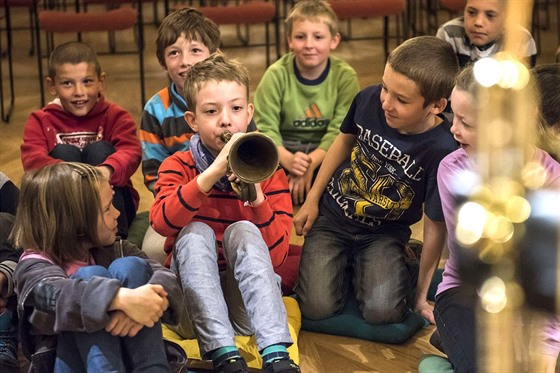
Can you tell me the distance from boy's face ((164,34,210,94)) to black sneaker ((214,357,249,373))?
1010 millimetres

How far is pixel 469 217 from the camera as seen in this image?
0.71m

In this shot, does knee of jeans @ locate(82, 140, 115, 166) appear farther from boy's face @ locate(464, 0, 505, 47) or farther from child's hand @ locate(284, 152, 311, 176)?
boy's face @ locate(464, 0, 505, 47)

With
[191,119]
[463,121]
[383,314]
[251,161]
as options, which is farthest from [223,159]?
[383,314]

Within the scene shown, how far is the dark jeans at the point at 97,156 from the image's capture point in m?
2.80

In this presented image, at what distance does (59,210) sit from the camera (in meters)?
2.06

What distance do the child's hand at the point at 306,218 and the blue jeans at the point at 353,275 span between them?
0.19 ft

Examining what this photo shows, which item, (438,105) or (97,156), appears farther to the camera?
(97,156)

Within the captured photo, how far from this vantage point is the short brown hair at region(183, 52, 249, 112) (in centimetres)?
235

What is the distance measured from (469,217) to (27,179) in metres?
1.56

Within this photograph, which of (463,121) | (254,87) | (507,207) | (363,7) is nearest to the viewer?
(507,207)

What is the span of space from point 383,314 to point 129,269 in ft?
2.58

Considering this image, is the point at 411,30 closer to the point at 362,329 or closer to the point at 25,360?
the point at 362,329

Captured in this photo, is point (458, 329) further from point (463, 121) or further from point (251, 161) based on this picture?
point (251, 161)

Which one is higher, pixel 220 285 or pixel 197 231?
pixel 197 231
